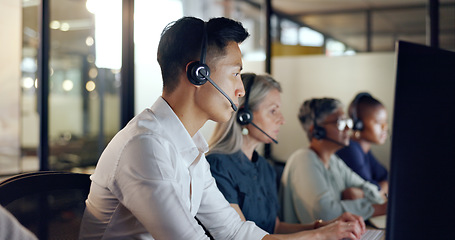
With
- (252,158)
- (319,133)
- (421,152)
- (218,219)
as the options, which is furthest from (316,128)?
(421,152)

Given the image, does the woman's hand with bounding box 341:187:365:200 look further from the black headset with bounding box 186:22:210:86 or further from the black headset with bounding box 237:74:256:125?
the black headset with bounding box 186:22:210:86

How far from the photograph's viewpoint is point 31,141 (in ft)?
10.1

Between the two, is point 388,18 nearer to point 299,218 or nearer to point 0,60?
point 299,218

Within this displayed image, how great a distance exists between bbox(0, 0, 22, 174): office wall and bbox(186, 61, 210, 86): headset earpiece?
2060 millimetres

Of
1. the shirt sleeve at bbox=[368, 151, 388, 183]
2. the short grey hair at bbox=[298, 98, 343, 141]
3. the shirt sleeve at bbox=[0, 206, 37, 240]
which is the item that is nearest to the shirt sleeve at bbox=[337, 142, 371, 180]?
the shirt sleeve at bbox=[368, 151, 388, 183]

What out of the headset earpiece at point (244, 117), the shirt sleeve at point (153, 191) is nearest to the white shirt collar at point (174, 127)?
the shirt sleeve at point (153, 191)

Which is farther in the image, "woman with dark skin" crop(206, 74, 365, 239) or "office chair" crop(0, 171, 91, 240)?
"woman with dark skin" crop(206, 74, 365, 239)

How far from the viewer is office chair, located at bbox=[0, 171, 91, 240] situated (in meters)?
0.96

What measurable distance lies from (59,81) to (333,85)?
308cm

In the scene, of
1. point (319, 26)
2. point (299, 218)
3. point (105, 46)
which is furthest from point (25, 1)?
point (319, 26)

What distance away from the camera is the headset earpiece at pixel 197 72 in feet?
3.75

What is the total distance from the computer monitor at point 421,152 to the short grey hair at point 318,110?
1856 mm

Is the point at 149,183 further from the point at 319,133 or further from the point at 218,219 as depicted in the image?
the point at 319,133

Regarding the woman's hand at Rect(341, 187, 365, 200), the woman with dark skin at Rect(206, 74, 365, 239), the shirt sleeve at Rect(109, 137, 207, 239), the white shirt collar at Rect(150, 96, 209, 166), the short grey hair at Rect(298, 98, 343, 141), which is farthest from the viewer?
the short grey hair at Rect(298, 98, 343, 141)
